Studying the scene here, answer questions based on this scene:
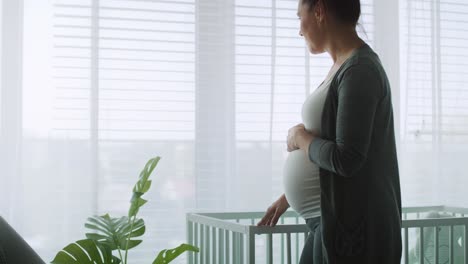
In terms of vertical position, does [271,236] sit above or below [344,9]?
below

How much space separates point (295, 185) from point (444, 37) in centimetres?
181

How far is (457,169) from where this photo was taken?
121 inches

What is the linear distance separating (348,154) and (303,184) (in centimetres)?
19

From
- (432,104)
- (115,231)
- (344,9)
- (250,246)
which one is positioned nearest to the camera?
(344,9)

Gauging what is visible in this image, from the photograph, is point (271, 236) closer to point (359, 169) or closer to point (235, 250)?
point (235, 250)

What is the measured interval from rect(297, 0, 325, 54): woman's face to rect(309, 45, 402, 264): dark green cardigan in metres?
0.11

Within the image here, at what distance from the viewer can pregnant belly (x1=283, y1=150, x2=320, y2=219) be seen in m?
1.50

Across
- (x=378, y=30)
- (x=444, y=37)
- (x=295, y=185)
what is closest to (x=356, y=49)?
(x=295, y=185)

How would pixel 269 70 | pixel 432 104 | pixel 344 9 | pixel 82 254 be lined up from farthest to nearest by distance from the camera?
1. pixel 432 104
2. pixel 269 70
3. pixel 82 254
4. pixel 344 9

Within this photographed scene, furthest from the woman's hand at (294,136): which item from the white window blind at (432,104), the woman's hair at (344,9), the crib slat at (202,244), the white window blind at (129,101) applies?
the white window blind at (432,104)

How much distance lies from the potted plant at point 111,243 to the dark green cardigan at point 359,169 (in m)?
0.68

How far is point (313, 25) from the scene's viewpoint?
4.97ft

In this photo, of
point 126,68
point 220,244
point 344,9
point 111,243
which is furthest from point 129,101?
point 344,9

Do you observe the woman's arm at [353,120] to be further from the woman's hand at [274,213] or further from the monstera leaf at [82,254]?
the monstera leaf at [82,254]
